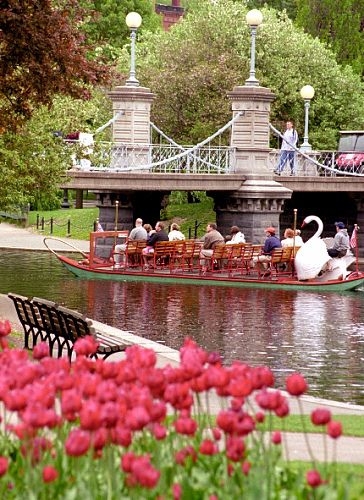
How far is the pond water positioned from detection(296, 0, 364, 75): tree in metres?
32.3

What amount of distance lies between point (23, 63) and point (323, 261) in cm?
1627

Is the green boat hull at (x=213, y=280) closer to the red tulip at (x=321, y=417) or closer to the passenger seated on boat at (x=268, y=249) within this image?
the passenger seated on boat at (x=268, y=249)

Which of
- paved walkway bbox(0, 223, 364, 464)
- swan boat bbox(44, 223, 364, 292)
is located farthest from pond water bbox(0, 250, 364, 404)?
paved walkway bbox(0, 223, 364, 464)

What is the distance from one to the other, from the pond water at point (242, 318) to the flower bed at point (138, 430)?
400 inches

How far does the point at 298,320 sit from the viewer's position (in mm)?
28266

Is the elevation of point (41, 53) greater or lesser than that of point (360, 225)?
greater

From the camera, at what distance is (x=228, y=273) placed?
3678 cm

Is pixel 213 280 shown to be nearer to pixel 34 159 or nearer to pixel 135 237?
pixel 135 237

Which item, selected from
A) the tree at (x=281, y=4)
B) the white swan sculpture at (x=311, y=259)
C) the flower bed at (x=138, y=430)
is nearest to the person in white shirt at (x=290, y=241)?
the white swan sculpture at (x=311, y=259)

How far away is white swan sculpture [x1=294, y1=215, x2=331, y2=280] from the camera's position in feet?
117

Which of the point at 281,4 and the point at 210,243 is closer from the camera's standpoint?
the point at 210,243

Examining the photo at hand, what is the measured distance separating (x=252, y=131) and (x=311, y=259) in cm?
793

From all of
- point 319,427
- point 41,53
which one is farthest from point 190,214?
point 319,427

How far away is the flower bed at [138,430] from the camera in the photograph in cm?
654
